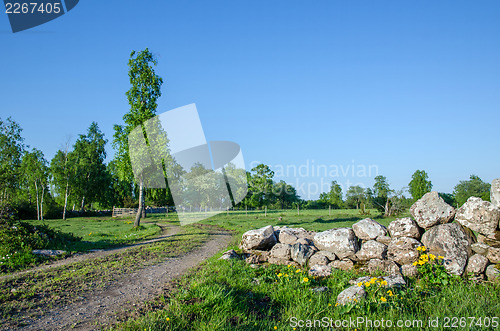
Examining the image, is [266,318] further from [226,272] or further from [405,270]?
[405,270]

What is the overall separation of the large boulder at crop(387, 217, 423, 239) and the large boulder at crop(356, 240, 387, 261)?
0.58 meters

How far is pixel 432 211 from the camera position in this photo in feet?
30.0

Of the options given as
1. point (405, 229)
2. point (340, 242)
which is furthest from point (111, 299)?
point (405, 229)

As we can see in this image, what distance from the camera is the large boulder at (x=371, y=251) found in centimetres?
952

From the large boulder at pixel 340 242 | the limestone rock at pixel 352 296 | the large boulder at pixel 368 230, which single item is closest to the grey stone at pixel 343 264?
the large boulder at pixel 340 242

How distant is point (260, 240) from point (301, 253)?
2.06 m

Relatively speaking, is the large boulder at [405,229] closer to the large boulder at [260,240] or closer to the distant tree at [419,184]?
→ the large boulder at [260,240]

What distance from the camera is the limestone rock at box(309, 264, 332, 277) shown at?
29.8ft

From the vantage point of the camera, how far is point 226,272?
29.3 ft

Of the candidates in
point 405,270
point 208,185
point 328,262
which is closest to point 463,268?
Result: point 405,270

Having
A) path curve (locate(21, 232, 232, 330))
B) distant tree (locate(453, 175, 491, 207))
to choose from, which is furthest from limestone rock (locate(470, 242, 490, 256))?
distant tree (locate(453, 175, 491, 207))

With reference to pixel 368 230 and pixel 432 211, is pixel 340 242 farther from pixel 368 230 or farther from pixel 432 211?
pixel 432 211

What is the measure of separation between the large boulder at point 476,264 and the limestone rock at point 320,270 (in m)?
3.65

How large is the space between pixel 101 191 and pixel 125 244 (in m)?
46.7
